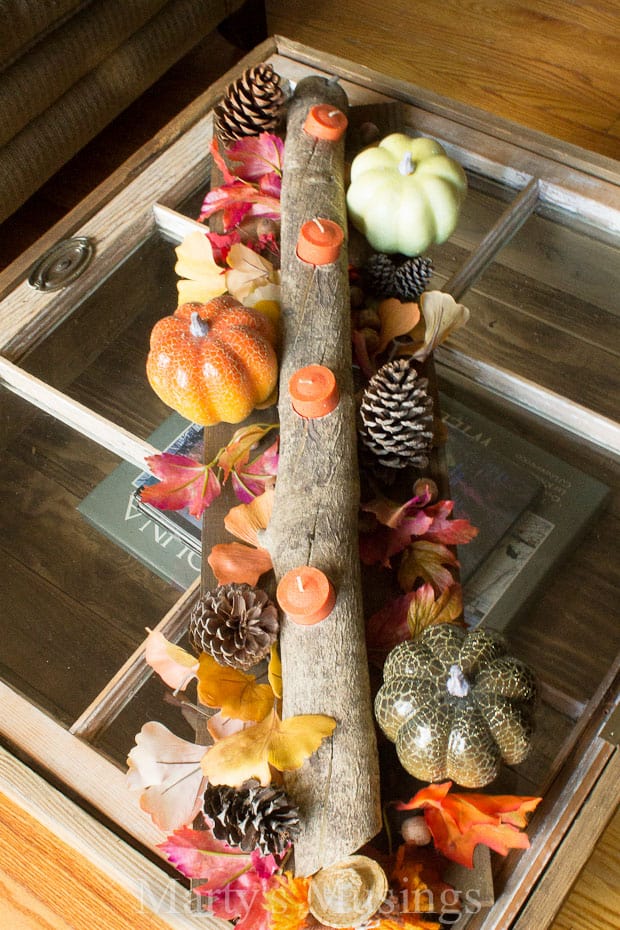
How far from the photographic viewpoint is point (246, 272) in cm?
94

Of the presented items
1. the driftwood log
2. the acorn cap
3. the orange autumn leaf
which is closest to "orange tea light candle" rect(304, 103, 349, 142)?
the driftwood log

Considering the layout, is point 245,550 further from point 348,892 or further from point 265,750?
point 348,892

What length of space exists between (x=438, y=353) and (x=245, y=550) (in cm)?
34

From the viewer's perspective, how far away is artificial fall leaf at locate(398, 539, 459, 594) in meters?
0.77

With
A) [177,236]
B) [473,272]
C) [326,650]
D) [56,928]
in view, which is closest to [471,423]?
[473,272]

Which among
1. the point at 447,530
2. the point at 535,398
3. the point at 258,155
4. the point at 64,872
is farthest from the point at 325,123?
the point at 64,872

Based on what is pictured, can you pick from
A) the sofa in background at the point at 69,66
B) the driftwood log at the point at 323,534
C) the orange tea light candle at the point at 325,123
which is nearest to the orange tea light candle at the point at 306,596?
the driftwood log at the point at 323,534

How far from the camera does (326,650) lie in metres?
0.67

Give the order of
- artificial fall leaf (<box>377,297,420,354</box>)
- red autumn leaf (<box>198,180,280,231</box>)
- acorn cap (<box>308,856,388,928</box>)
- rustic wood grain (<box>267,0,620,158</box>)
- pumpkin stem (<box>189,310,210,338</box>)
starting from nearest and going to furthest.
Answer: acorn cap (<box>308,856,388,928</box>) < pumpkin stem (<box>189,310,210,338</box>) < artificial fall leaf (<box>377,297,420,354</box>) < red autumn leaf (<box>198,180,280,231</box>) < rustic wood grain (<box>267,0,620,158</box>)

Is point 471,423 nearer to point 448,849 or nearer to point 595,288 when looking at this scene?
point 595,288

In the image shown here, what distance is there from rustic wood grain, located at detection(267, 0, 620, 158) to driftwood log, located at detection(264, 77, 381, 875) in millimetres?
953

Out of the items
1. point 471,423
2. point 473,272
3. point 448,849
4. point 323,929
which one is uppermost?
point 473,272

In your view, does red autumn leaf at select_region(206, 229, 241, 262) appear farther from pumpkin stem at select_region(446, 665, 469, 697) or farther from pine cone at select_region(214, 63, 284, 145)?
pumpkin stem at select_region(446, 665, 469, 697)

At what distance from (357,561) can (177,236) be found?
553 millimetres
